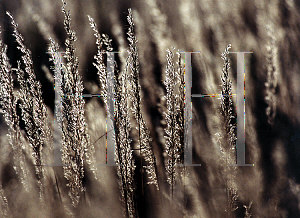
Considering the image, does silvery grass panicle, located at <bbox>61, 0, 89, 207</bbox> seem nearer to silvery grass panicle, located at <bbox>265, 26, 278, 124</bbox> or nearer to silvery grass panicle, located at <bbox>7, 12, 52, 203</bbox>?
silvery grass panicle, located at <bbox>7, 12, 52, 203</bbox>

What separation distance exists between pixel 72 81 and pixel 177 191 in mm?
584

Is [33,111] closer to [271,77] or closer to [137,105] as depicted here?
[137,105]

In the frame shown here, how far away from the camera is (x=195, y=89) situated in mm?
620

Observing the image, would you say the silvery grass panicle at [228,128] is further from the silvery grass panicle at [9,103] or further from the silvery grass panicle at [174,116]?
the silvery grass panicle at [9,103]

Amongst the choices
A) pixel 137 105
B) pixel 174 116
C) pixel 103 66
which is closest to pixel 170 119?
pixel 174 116

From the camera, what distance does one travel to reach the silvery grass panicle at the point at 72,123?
24.2 inches

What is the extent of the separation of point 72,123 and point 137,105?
0.26m

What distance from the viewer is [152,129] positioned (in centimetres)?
63

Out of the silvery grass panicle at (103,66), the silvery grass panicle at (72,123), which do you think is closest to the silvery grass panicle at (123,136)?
the silvery grass panicle at (103,66)

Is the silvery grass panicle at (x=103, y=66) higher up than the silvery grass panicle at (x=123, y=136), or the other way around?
the silvery grass panicle at (x=103, y=66)

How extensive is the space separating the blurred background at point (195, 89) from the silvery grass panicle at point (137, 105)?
20 mm

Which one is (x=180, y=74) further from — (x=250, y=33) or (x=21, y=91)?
(x=21, y=91)

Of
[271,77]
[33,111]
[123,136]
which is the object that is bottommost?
[123,136]

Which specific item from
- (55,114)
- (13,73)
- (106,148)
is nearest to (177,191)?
(106,148)
